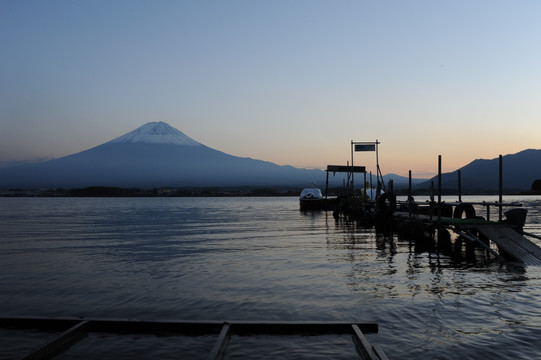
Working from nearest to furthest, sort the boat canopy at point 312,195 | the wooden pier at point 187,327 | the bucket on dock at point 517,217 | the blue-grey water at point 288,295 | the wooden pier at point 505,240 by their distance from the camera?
the blue-grey water at point 288,295 < the wooden pier at point 187,327 < the wooden pier at point 505,240 < the bucket on dock at point 517,217 < the boat canopy at point 312,195

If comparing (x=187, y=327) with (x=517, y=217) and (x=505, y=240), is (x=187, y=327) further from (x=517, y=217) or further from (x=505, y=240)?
(x=517, y=217)

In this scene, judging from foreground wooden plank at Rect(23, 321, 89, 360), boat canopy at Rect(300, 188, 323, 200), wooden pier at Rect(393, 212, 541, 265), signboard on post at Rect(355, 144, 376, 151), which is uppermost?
signboard on post at Rect(355, 144, 376, 151)

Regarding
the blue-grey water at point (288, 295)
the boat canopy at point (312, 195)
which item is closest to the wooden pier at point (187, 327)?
the blue-grey water at point (288, 295)

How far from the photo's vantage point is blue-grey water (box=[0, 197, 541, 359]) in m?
7.99

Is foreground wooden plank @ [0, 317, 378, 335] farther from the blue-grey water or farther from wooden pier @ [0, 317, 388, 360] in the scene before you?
the blue-grey water

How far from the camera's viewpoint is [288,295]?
12.1 m

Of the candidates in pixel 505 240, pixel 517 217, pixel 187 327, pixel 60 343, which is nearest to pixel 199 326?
pixel 187 327

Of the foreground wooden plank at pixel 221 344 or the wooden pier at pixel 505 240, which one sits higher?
the wooden pier at pixel 505 240

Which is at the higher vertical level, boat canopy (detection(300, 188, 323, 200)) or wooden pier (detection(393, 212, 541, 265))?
boat canopy (detection(300, 188, 323, 200))

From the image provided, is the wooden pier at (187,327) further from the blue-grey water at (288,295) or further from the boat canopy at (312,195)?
the boat canopy at (312,195)

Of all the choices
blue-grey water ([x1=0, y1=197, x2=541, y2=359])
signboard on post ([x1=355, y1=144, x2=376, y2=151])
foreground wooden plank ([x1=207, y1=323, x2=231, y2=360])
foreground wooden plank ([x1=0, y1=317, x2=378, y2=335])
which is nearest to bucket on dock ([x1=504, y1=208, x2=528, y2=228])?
blue-grey water ([x1=0, y1=197, x2=541, y2=359])

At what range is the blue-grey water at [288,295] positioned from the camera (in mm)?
7988

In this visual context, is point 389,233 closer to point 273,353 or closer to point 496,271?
point 496,271

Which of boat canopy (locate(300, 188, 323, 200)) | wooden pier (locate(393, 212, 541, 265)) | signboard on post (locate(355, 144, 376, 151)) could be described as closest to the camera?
wooden pier (locate(393, 212, 541, 265))
